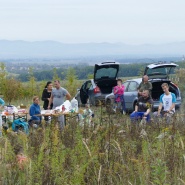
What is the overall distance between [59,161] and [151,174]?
41.8 inches

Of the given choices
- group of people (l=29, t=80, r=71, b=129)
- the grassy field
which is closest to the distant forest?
group of people (l=29, t=80, r=71, b=129)

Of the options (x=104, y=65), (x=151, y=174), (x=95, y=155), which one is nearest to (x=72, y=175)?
(x=95, y=155)

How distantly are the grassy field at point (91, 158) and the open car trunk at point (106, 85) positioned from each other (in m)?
17.2

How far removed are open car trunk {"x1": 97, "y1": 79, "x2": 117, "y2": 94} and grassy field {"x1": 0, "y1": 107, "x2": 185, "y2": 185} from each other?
1715cm

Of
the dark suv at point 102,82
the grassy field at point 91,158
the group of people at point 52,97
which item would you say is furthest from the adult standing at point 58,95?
the grassy field at point 91,158

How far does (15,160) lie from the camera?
4.96 metres

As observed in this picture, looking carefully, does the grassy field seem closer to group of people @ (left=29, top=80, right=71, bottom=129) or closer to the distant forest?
group of people @ (left=29, top=80, right=71, bottom=129)

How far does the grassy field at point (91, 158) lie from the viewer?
15.6ft

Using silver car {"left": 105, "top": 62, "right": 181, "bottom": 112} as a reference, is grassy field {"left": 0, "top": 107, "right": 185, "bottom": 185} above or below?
above

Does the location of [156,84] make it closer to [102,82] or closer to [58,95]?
[102,82]

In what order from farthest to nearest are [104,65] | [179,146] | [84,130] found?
1. [104,65]
2. [84,130]
3. [179,146]

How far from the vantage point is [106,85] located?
79.7ft

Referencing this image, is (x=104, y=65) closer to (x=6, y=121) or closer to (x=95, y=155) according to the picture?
(x=6, y=121)

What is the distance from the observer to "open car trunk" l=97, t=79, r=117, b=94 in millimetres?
24047
